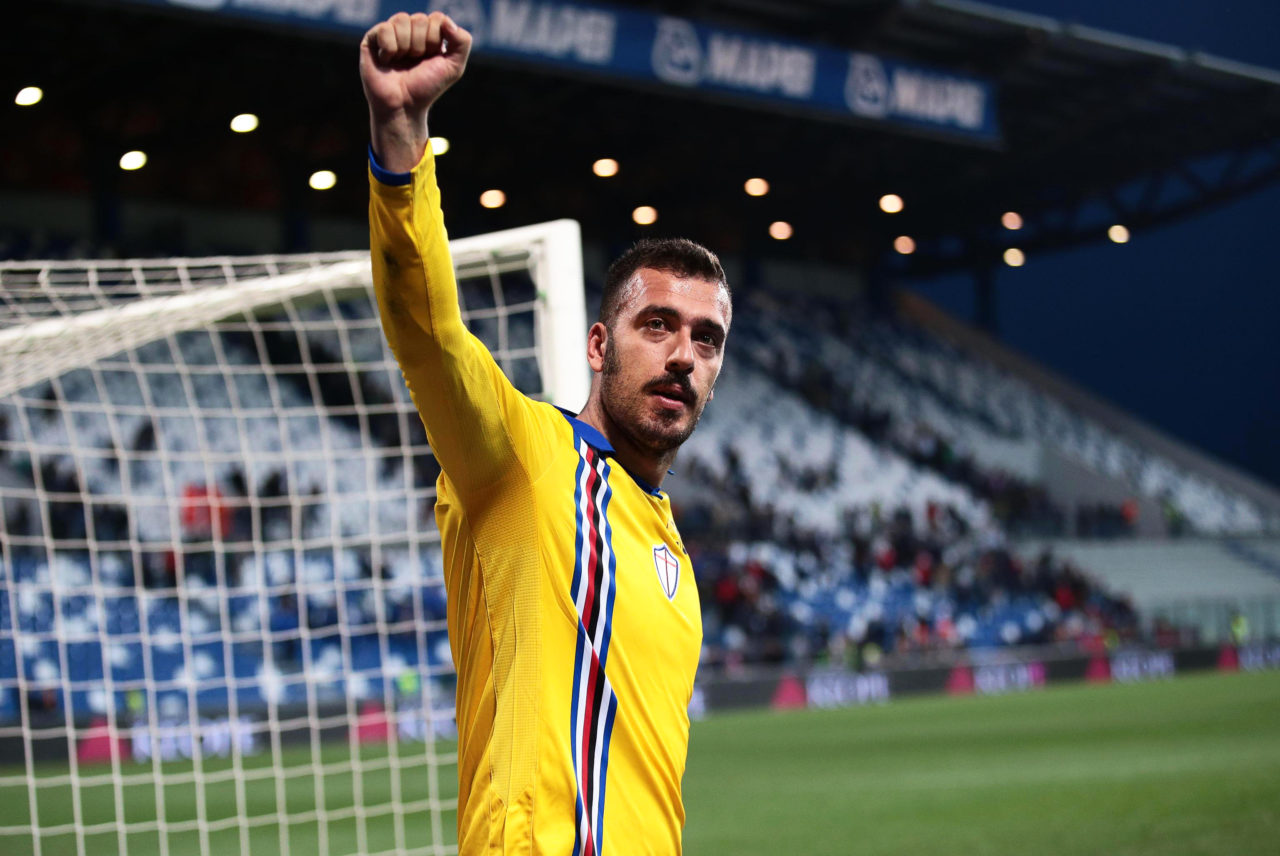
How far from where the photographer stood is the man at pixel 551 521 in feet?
5.82

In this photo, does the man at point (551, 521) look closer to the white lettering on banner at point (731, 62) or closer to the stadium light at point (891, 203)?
the white lettering on banner at point (731, 62)

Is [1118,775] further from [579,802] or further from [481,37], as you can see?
[481,37]

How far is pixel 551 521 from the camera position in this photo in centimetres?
200

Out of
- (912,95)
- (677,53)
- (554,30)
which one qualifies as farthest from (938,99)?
(554,30)

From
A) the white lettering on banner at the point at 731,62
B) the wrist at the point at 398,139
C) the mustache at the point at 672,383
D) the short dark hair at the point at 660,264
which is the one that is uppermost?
the white lettering on banner at the point at 731,62

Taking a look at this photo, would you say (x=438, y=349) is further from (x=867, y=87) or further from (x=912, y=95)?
(x=912, y=95)

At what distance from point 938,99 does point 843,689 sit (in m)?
8.35

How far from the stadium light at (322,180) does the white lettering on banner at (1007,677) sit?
13252mm

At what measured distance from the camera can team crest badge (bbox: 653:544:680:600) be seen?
2174 millimetres

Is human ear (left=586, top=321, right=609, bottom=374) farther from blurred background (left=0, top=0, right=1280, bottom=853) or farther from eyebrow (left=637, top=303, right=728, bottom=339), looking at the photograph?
blurred background (left=0, top=0, right=1280, bottom=853)

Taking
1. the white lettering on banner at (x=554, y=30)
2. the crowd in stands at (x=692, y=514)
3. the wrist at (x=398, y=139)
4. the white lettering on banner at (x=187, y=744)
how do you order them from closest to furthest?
the wrist at (x=398, y=139)
the white lettering on banner at (x=187, y=744)
the crowd in stands at (x=692, y=514)
the white lettering on banner at (x=554, y=30)

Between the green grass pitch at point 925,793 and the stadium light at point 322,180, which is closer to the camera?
the green grass pitch at point 925,793

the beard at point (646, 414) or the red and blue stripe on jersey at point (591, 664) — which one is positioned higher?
the beard at point (646, 414)

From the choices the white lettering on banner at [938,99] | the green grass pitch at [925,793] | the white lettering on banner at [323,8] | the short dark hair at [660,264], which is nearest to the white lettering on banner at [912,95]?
the white lettering on banner at [938,99]
